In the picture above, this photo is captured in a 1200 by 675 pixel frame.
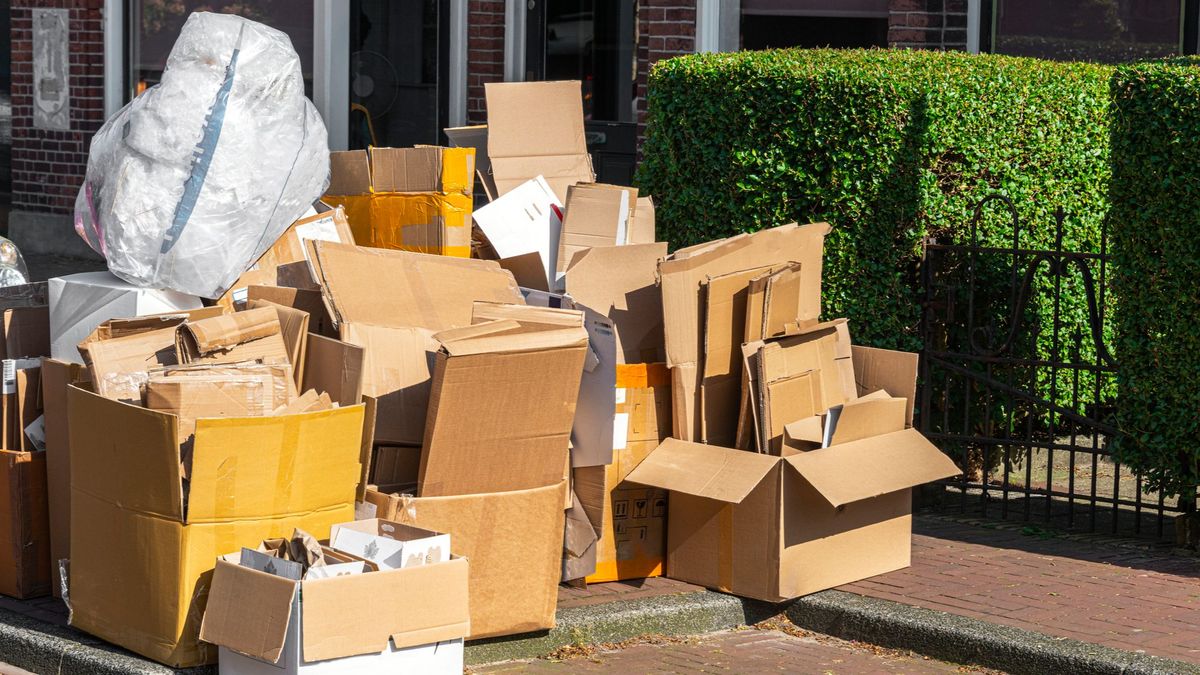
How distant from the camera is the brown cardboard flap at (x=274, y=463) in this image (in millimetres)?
4164

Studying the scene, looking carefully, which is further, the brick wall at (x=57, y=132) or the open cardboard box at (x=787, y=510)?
the brick wall at (x=57, y=132)

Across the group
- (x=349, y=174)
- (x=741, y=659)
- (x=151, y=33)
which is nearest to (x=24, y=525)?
(x=349, y=174)

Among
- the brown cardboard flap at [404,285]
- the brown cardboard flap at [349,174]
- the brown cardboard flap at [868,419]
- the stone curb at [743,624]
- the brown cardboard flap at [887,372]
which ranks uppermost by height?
the brown cardboard flap at [349,174]

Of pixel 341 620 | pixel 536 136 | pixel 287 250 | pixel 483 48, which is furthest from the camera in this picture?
pixel 483 48

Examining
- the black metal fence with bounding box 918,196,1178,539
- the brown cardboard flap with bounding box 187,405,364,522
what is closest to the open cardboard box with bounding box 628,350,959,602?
the black metal fence with bounding box 918,196,1178,539

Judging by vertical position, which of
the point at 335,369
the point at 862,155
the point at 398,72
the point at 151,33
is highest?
the point at 151,33

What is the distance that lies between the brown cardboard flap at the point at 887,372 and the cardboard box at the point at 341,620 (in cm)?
203

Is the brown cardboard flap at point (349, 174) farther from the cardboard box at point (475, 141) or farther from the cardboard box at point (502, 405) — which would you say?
the cardboard box at point (502, 405)

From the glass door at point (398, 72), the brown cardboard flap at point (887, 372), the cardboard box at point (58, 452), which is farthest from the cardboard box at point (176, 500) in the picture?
the glass door at point (398, 72)

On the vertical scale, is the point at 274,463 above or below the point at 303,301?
below

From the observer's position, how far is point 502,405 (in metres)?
4.66

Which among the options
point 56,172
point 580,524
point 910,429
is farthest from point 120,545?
point 56,172

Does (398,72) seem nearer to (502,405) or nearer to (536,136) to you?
(536,136)

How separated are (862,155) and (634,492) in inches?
73.3
